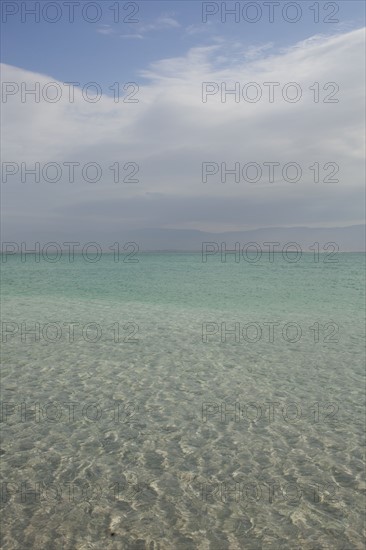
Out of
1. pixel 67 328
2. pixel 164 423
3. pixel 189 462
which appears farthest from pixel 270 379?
pixel 67 328

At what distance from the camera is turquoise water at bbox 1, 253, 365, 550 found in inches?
188

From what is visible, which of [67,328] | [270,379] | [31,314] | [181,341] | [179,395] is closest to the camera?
[179,395]

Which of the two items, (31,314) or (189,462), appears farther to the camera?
(31,314)

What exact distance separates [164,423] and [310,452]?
2.35 metres

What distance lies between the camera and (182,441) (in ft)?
22.3

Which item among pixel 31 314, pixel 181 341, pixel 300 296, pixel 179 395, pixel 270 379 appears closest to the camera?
pixel 179 395

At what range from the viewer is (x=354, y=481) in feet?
18.6

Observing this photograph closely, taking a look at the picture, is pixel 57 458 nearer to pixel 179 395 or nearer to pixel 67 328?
pixel 179 395

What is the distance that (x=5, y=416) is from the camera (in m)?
7.54

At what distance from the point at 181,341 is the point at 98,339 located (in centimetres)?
256

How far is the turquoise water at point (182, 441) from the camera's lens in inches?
188

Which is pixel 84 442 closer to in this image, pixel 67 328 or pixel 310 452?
pixel 310 452

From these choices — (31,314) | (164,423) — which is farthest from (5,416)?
(31,314)

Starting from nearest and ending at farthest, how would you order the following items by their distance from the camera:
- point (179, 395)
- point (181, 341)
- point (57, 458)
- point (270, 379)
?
point (57, 458), point (179, 395), point (270, 379), point (181, 341)
